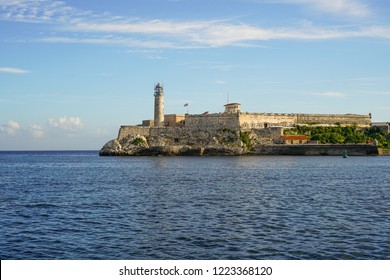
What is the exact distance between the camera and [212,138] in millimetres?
81188

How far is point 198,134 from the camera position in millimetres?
82250

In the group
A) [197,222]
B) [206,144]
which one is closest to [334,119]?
[206,144]

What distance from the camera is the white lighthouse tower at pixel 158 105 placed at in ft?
273

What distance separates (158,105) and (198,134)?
7461 millimetres

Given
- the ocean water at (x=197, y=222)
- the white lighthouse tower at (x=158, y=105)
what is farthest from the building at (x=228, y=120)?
the ocean water at (x=197, y=222)

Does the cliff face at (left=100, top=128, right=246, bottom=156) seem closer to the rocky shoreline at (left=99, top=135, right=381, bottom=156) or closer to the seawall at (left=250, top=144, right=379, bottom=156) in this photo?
the rocky shoreline at (left=99, top=135, right=381, bottom=156)

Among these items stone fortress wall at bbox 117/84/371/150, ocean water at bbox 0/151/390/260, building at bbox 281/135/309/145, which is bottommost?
ocean water at bbox 0/151/390/260

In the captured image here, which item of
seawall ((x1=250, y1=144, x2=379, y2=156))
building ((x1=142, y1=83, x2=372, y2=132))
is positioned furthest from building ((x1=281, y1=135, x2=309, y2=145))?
building ((x1=142, y1=83, x2=372, y2=132))

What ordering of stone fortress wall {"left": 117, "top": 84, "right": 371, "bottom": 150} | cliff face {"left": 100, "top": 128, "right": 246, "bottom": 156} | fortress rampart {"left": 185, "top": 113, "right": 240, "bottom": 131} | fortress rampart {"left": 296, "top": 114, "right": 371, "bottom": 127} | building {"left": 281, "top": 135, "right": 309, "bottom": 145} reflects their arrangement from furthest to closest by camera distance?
fortress rampart {"left": 296, "top": 114, "right": 371, "bottom": 127} < fortress rampart {"left": 185, "top": 113, "right": 240, "bottom": 131} < stone fortress wall {"left": 117, "top": 84, "right": 371, "bottom": 150} < cliff face {"left": 100, "top": 128, "right": 246, "bottom": 156} < building {"left": 281, "top": 135, "right": 309, "bottom": 145}

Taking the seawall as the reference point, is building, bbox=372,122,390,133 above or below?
above

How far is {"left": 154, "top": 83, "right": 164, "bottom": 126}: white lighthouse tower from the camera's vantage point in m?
83.1

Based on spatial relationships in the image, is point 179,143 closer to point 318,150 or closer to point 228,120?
point 228,120

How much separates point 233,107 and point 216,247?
7251 cm
